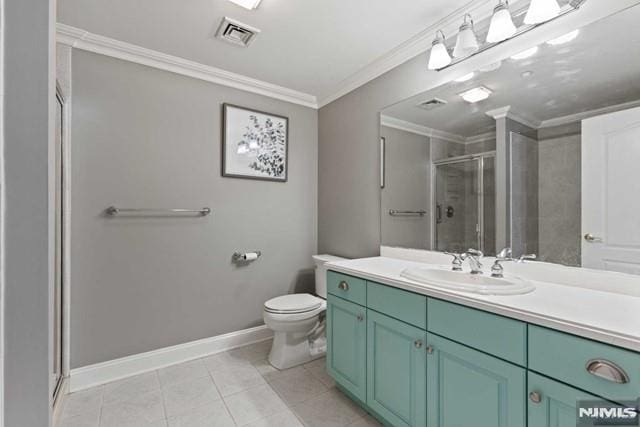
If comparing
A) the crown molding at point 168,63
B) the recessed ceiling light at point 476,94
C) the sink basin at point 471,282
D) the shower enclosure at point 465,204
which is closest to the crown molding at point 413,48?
the recessed ceiling light at point 476,94

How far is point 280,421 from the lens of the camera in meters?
1.59

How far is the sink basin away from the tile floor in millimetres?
857

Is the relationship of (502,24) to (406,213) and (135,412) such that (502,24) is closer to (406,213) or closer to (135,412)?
(406,213)

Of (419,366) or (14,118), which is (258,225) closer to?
(419,366)

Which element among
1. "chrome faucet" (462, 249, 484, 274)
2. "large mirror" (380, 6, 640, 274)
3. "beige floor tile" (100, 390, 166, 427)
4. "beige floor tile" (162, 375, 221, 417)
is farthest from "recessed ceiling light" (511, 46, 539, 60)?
"beige floor tile" (100, 390, 166, 427)

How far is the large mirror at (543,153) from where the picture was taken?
3.88 ft

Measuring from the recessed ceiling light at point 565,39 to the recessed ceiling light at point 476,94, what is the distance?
32 cm

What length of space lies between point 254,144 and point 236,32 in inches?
34.7

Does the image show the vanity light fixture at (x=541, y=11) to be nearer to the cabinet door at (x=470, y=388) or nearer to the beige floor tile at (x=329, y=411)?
the cabinet door at (x=470, y=388)

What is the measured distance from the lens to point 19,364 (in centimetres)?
43

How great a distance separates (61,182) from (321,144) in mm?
2013

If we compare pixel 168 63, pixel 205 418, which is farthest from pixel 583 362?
pixel 168 63

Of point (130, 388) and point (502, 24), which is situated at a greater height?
point (502, 24)

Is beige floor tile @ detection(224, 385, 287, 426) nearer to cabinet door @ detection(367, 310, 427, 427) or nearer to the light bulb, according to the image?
cabinet door @ detection(367, 310, 427, 427)
